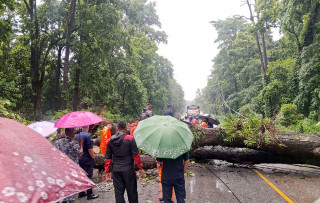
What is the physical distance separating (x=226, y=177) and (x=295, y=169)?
3190 millimetres

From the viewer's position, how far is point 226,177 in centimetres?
804

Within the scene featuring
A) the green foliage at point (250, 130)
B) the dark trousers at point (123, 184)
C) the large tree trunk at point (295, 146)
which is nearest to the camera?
the dark trousers at point (123, 184)

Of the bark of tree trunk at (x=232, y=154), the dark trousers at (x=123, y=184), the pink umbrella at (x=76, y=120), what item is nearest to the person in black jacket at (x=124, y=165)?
the dark trousers at (x=123, y=184)

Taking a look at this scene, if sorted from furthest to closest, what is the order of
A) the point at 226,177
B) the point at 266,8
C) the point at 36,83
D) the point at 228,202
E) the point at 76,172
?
1. the point at 266,8
2. the point at 36,83
3. the point at 226,177
4. the point at 228,202
5. the point at 76,172

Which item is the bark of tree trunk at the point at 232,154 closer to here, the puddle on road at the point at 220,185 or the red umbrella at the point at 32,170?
the puddle on road at the point at 220,185

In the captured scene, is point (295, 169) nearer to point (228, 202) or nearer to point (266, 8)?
point (228, 202)

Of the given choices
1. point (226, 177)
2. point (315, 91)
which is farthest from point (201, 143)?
point (315, 91)

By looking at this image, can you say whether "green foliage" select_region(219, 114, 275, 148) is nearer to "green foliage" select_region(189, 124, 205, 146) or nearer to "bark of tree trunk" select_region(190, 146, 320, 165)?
"green foliage" select_region(189, 124, 205, 146)

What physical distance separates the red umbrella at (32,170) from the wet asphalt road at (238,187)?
17.1 ft

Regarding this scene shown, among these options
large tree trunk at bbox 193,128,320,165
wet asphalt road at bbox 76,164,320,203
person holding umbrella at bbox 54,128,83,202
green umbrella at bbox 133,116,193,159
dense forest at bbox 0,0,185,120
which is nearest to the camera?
green umbrella at bbox 133,116,193,159

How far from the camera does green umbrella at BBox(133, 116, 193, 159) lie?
442cm

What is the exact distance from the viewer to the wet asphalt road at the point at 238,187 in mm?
6156

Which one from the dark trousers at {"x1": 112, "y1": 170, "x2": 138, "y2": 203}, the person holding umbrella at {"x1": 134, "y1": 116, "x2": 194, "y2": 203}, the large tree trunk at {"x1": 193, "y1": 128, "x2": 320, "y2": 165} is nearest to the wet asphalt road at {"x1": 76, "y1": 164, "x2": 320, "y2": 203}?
the large tree trunk at {"x1": 193, "y1": 128, "x2": 320, "y2": 165}

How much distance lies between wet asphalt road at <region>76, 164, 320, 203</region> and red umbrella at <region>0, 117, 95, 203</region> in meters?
5.20
